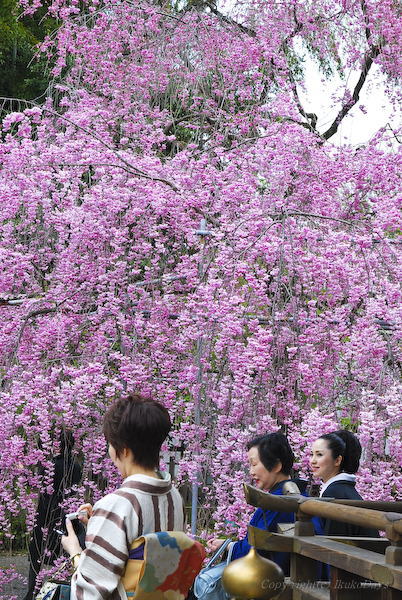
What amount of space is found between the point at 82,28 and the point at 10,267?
362 cm

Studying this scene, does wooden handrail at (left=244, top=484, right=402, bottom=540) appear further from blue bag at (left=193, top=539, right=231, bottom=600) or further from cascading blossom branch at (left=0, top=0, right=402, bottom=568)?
cascading blossom branch at (left=0, top=0, right=402, bottom=568)

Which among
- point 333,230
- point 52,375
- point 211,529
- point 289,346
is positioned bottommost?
point 211,529

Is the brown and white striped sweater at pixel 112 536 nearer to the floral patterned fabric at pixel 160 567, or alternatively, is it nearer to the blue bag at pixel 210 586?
the floral patterned fabric at pixel 160 567

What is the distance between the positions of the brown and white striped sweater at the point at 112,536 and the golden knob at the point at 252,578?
328mm

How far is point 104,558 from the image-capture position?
8.05ft

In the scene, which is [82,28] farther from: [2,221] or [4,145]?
[2,221]

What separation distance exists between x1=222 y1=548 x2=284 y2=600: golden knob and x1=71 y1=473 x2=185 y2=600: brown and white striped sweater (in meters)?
0.33

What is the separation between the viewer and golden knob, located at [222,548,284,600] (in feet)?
7.35

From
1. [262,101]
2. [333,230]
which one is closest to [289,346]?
[333,230]

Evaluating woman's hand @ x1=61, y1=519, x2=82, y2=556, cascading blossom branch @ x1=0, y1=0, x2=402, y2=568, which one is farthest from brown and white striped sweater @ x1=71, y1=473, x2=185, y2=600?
cascading blossom branch @ x1=0, y1=0, x2=402, y2=568

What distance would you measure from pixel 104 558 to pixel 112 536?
63 mm

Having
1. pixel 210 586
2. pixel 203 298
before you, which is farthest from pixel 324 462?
pixel 203 298

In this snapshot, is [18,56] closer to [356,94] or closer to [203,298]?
[356,94]

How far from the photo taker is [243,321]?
18.5 feet
